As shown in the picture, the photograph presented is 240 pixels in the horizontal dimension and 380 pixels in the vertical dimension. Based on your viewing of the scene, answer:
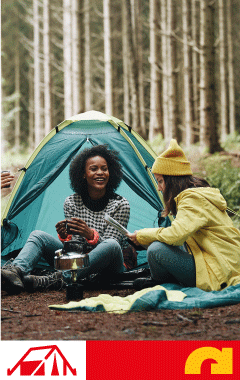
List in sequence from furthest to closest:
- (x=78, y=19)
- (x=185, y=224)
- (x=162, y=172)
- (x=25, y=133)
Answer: (x=25, y=133) → (x=78, y=19) → (x=162, y=172) → (x=185, y=224)

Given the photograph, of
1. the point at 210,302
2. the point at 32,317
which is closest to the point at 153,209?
the point at 210,302

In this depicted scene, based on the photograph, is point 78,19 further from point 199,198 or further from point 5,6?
Answer: point 5,6

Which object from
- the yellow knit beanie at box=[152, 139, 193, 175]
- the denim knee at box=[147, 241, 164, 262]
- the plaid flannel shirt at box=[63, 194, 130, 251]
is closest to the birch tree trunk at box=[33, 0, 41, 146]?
the plaid flannel shirt at box=[63, 194, 130, 251]

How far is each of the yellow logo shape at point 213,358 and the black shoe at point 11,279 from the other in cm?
161

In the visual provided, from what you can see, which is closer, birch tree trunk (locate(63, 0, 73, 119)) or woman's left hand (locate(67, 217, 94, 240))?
woman's left hand (locate(67, 217, 94, 240))

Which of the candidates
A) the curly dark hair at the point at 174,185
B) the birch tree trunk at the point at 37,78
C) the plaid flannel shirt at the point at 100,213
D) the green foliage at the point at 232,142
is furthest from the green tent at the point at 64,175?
the birch tree trunk at the point at 37,78

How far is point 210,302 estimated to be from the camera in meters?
3.01

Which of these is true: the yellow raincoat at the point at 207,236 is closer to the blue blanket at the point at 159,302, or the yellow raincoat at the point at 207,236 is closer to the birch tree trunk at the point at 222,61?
the blue blanket at the point at 159,302

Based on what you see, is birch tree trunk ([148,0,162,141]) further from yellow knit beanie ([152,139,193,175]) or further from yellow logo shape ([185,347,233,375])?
yellow logo shape ([185,347,233,375])

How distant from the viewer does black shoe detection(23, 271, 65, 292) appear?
3.63m

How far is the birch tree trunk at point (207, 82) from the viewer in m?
8.47

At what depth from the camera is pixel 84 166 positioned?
434cm

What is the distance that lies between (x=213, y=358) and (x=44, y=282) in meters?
1.85

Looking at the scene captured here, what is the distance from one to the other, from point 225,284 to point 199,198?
629 millimetres
